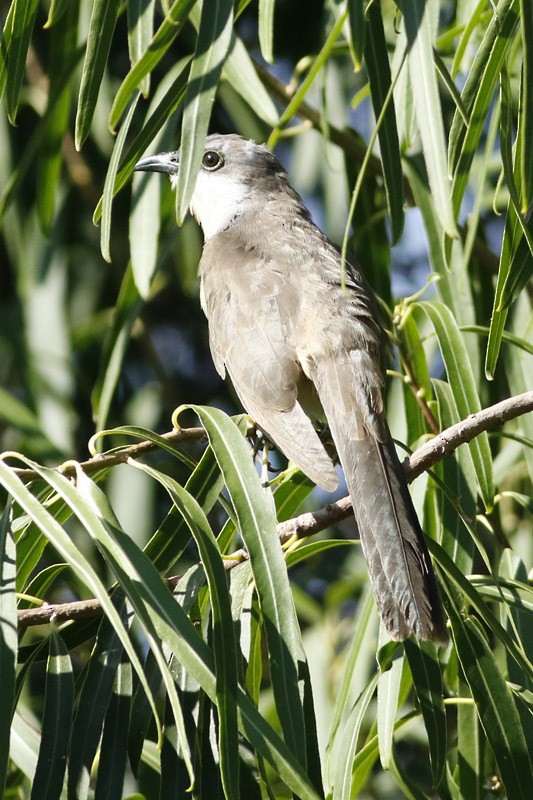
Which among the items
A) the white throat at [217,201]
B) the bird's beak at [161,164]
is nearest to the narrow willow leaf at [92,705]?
the bird's beak at [161,164]

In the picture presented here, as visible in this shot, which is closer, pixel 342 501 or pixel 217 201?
pixel 342 501

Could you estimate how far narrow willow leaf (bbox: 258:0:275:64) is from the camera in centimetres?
214

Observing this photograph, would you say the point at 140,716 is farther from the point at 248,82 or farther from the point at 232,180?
the point at 232,180

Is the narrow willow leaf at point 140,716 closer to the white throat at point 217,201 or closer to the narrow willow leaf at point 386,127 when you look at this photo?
the narrow willow leaf at point 386,127

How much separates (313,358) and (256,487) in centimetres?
107

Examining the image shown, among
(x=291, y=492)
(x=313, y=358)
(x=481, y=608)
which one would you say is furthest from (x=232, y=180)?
(x=481, y=608)

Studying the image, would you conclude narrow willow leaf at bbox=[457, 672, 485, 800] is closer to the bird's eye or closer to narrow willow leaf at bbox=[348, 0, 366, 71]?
narrow willow leaf at bbox=[348, 0, 366, 71]

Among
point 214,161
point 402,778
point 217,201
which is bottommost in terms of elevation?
point 402,778

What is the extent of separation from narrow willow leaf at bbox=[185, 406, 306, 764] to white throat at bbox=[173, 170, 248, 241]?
232 cm

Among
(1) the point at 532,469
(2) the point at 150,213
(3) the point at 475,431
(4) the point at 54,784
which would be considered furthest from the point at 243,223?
(4) the point at 54,784

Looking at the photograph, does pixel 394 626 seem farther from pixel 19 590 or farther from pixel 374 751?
pixel 19 590

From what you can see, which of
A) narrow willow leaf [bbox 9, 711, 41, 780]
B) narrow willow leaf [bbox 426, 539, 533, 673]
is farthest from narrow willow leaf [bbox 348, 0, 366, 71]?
narrow willow leaf [bbox 9, 711, 41, 780]

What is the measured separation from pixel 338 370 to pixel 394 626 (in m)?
1.03

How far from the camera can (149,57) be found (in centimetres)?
202
